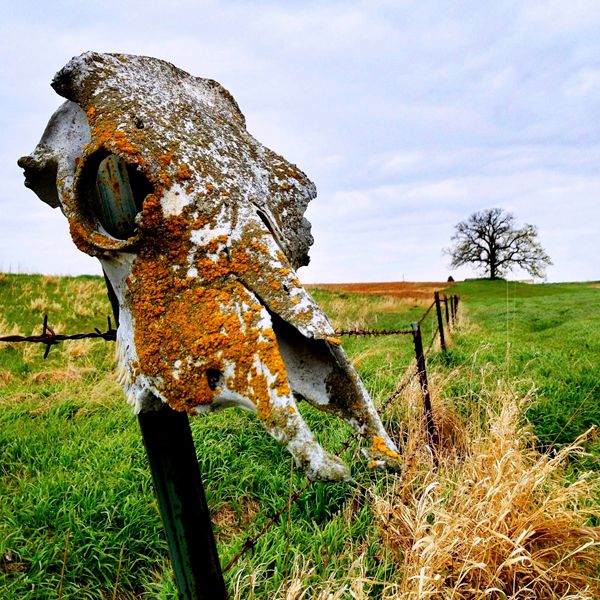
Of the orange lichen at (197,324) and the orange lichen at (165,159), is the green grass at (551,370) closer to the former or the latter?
the orange lichen at (197,324)

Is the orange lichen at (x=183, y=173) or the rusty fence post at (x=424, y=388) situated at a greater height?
the orange lichen at (x=183, y=173)

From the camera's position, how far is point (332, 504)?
3.88 m

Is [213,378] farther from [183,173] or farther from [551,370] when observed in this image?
[551,370]

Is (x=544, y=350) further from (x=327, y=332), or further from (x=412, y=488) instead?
(x=327, y=332)

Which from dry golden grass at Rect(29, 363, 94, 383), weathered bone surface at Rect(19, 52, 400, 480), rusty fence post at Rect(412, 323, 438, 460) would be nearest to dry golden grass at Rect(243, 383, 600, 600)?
rusty fence post at Rect(412, 323, 438, 460)

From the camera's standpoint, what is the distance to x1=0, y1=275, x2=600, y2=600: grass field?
9.30 feet

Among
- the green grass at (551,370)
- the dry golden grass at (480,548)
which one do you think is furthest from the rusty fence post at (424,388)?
the green grass at (551,370)

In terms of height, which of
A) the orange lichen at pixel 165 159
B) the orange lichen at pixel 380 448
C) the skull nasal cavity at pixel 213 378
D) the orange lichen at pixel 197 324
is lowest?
the orange lichen at pixel 380 448

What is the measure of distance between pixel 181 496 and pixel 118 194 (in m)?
0.93

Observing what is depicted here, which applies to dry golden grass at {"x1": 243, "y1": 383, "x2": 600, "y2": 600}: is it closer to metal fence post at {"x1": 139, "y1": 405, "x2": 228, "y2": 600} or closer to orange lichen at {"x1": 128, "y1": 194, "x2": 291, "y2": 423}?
metal fence post at {"x1": 139, "y1": 405, "x2": 228, "y2": 600}

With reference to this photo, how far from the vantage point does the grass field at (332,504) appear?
9.30 feet

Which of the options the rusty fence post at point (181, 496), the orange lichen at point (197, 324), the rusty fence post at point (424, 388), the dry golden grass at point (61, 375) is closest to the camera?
the orange lichen at point (197, 324)

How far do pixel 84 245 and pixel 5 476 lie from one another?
15.0 feet

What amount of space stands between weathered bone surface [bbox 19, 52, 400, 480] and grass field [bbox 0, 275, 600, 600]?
1468mm
